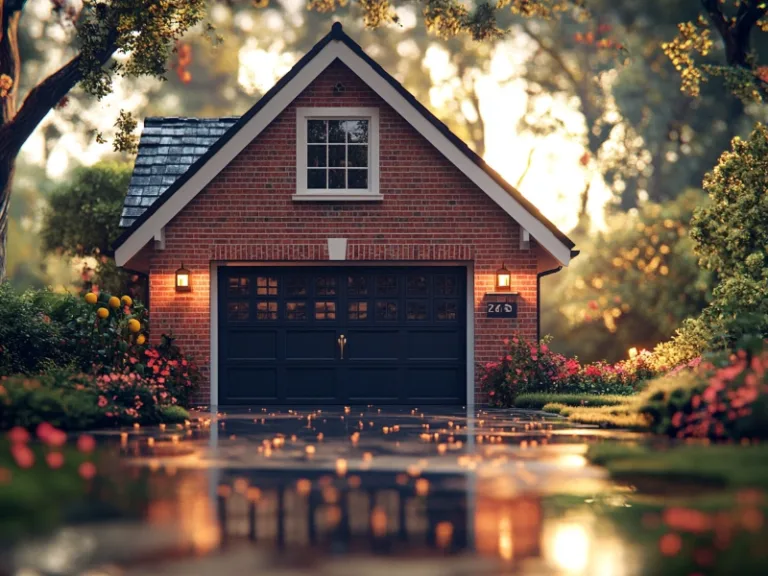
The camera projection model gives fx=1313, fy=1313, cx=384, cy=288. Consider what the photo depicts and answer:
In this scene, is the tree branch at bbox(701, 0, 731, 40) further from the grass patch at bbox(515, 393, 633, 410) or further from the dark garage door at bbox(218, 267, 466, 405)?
the grass patch at bbox(515, 393, 633, 410)

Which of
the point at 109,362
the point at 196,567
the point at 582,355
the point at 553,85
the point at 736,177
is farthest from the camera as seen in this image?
the point at 553,85

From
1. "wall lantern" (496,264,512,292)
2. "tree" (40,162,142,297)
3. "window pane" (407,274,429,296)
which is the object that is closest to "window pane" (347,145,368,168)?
"window pane" (407,274,429,296)

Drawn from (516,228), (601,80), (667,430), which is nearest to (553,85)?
(601,80)

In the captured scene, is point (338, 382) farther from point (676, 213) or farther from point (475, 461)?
point (676, 213)

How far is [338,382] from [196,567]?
15.7m

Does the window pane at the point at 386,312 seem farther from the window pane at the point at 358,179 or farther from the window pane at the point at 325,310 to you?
the window pane at the point at 358,179

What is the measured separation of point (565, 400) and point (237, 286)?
242 inches

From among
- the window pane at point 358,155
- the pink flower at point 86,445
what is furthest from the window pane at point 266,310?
the pink flower at point 86,445

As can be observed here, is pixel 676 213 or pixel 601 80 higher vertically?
pixel 601 80

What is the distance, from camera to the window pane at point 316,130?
23094 mm

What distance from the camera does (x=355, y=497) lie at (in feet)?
34.6

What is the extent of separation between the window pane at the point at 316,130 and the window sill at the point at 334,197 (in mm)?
976

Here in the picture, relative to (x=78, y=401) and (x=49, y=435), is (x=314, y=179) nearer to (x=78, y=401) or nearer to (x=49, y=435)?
(x=78, y=401)

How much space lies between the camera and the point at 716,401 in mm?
13984
